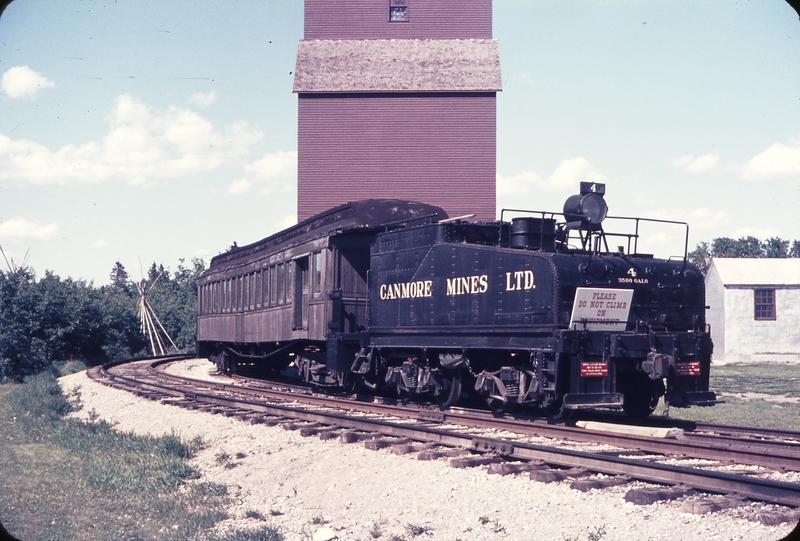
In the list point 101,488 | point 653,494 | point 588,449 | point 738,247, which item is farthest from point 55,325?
point 738,247

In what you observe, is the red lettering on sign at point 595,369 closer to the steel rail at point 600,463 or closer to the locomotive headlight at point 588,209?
the steel rail at point 600,463

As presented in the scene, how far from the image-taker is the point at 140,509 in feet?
23.3

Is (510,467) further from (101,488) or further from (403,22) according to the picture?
(403,22)

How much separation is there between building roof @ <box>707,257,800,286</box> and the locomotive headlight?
1158 inches

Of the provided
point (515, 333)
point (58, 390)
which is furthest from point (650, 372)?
point (58, 390)

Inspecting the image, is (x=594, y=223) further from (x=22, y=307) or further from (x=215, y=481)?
(x=22, y=307)

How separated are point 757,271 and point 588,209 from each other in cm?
3169

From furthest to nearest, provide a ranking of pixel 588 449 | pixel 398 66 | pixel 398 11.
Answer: pixel 398 11
pixel 398 66
pixel 588 449

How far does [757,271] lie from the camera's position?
3928 cm

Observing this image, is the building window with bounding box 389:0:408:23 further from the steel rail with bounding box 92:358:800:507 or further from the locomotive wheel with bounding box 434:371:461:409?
the steel rail with bounding box 92:358:800:507

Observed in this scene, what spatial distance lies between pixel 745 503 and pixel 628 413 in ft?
20.5

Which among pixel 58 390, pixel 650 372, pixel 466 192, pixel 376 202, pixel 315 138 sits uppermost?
pixel 315 138

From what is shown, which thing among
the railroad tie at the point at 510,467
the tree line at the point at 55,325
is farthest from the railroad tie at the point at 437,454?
the tree line at the point at 55,325

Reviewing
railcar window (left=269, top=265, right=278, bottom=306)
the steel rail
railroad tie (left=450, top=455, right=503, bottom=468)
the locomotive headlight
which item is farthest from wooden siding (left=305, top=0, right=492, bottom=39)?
railroad tie (left=450, top=455, right=503, bottom=468)
